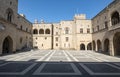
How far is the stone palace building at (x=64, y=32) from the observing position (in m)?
22.4

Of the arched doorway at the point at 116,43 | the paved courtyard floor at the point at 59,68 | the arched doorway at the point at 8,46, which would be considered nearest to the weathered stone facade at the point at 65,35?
the arched doorway at the point at 116,43

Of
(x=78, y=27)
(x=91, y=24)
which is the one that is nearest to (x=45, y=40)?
(x=78, y=27)

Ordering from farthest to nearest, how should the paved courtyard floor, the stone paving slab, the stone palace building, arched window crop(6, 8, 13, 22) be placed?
arched window crop(6, 8, 13, 22) → the stone palace building → the stone paving slab → the paved courtyard floor

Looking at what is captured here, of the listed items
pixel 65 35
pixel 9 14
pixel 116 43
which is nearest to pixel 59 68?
pixel 116 43

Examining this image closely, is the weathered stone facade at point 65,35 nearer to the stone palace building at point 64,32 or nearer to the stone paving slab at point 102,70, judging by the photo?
the stone palace building at point 64,32

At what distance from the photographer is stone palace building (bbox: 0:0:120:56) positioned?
22.4 m

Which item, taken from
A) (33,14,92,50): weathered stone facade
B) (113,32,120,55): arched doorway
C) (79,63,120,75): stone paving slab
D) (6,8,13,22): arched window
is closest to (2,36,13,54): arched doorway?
(6,8,13,22): arched window

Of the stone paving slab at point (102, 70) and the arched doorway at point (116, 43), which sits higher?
the arched doorway at point (116, 43)

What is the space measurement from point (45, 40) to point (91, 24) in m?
19.7

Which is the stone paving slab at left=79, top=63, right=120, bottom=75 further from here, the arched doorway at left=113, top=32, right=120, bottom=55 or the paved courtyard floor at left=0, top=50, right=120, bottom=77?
the arched doorway at left=113, top=32, right=120, bottom=55

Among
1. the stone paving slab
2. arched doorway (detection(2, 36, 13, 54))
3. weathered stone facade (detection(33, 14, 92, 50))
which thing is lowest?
the stone paving slab

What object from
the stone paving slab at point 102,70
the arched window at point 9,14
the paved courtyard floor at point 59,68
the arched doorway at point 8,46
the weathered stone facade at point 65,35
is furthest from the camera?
the weathered stone facade at point 65,35

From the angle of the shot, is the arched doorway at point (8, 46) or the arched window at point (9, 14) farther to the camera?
the arched doorway at point (8, 46)

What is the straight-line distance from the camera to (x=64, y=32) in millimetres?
43812
